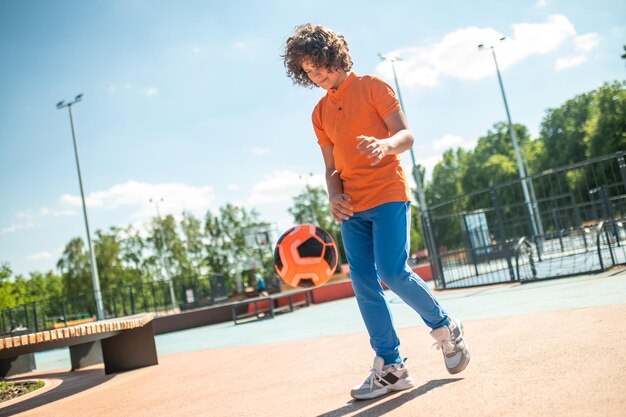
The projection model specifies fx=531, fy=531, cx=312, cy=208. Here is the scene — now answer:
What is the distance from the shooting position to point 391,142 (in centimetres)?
284

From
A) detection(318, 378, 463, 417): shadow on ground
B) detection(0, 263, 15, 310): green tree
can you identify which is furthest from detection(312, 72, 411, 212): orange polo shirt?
detection(0, 263, 15, 310): green tree

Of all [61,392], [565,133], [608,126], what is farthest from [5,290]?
[565,133]

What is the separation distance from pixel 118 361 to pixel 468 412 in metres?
6.16

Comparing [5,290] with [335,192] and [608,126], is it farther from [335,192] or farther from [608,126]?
[608,126]

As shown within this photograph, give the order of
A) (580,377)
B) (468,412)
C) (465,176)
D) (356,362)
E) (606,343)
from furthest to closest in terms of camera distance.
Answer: (465,176) → (356,362) → (606,343) → (580,377) → (468,412)

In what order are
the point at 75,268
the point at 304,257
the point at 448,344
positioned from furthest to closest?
the point at 75,268 < the point at 304,257 < the point at 448,344

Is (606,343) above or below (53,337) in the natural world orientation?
below

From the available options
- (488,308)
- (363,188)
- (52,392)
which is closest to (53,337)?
(52,392)

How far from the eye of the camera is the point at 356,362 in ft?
14.9

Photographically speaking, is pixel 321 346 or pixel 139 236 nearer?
pixel 321 346

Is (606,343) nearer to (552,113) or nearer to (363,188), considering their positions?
(363,188)

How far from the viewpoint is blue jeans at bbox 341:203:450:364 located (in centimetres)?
299

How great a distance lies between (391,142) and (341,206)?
0.51 meters

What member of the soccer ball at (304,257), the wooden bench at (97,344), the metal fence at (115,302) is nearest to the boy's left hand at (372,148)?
the soccer ball at (304,257)
